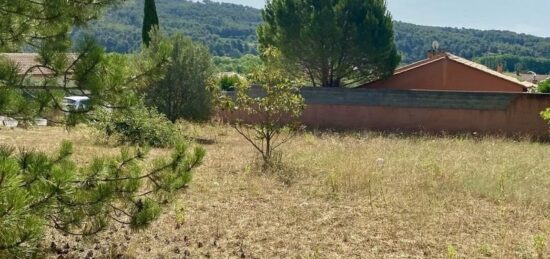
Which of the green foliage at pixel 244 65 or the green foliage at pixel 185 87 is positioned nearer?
the green foliage at pixel 244 65

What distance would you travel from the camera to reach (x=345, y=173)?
848 cm

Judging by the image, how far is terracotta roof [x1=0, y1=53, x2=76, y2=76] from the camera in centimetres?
350

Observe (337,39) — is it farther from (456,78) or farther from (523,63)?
(523,63)

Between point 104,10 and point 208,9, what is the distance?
113 metres

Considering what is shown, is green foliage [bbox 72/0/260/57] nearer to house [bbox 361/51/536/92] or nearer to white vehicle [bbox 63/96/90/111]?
house [bbox 361/51/536/92]

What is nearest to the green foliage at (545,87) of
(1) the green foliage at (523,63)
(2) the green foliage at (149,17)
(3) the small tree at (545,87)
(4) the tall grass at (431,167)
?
(3) the small tree at (545,87)

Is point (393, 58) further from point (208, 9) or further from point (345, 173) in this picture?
point (208, 9)

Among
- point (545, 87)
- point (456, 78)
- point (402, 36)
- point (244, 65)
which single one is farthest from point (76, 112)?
point (402, 36)

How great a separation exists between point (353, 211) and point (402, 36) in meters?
76.4

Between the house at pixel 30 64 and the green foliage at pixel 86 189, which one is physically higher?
the house at pixel 30 64

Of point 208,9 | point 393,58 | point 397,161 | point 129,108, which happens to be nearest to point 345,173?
point 397,161

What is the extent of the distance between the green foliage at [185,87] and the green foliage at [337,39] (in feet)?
20.1

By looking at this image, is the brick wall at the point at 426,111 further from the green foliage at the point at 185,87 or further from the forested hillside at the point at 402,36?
the forested hillside at the point at 402,36

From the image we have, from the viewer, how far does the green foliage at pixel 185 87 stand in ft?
53.6
